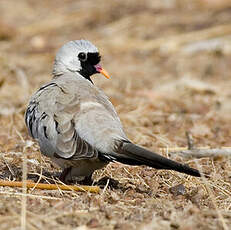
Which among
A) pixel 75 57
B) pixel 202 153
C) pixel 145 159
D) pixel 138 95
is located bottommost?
pixel 202 153

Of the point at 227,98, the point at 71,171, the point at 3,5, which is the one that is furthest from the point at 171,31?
the point at 71,171

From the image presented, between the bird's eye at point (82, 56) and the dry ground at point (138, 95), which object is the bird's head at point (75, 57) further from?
the dry ground at point (138, 95)

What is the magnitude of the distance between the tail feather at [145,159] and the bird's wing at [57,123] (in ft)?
0.64

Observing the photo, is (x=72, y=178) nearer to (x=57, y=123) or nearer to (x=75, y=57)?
(x=57, y=123)

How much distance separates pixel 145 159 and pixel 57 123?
78 cm

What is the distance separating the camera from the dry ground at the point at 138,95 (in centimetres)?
399

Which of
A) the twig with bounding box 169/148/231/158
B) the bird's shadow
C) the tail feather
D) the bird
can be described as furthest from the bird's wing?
the twig with bounding box 169/148/231/158

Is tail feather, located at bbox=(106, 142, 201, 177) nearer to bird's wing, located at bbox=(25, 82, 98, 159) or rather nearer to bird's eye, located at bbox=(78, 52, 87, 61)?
bird's wing, located at bbox=(25, 82, 98, 159)

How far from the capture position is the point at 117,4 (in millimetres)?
16281

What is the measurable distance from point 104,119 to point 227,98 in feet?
17.9

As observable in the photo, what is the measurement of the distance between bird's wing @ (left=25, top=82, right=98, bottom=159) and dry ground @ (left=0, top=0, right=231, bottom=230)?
277mm

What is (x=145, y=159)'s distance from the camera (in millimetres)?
4191

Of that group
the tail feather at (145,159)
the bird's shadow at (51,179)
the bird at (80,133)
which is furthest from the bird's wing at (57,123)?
the bird's shadow at (51,179)

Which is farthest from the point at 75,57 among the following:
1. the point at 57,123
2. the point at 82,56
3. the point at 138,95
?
the point at 138,95
